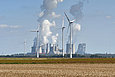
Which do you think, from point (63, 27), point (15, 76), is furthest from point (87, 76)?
point (63, 27)

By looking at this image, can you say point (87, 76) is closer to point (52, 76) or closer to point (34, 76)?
point (52, 76)

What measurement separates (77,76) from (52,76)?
11.2ft

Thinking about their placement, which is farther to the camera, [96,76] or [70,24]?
[70,24]

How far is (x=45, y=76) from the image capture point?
3909cm

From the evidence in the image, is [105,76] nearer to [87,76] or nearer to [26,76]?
[87,76]

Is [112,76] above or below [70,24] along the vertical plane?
below

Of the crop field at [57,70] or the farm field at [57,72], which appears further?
the crop field at [57,70]

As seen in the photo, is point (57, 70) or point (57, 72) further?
point (57, 70)

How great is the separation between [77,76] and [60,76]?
91.3 inches

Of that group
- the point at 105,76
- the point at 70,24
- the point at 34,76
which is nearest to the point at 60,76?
the point at 34,76

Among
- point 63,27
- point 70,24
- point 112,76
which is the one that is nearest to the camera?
point 112,76

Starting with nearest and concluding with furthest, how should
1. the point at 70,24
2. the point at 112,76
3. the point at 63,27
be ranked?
the point at 112,76 < the point at 70,24 < the point at 63,27

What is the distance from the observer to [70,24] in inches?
5020

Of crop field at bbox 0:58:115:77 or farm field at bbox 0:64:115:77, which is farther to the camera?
crop field at bbox 0:58:115:77
